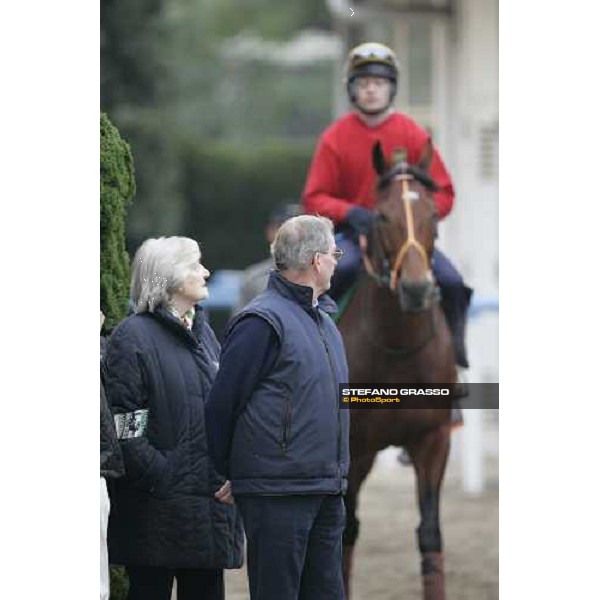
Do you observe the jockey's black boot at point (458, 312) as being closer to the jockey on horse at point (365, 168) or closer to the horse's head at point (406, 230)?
the jockey on horse at point (365, 168)

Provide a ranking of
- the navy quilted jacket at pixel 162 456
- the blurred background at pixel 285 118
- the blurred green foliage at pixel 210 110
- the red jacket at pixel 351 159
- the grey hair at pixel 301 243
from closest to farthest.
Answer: the grey hair at pixel 301 243
the navy quilted jacket at pixel 162 456
the red jacket at pixel 351 159
the blurred background at pixel 285 118
the blurred green foliage at pixel 210 110

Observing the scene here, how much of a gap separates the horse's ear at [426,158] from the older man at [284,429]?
1578 mm

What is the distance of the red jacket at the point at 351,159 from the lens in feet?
21.8

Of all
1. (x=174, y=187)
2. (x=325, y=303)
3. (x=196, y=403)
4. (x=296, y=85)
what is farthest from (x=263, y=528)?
(x=296, y=85)

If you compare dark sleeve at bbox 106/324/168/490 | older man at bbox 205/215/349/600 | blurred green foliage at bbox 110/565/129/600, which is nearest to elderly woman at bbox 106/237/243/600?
dark sleeve at bbox 106/324/168/490

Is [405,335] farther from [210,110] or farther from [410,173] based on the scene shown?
Answer: [210,110]

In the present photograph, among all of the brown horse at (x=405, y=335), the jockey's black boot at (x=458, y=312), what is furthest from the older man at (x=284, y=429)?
the jockey's black boot at (x=458, y=312)

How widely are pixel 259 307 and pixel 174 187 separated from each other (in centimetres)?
1453

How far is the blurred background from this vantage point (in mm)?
8922

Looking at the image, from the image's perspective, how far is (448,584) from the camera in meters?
6.94

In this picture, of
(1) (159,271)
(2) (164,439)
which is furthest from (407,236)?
(2) (164,439)

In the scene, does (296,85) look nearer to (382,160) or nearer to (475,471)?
(475,471)
